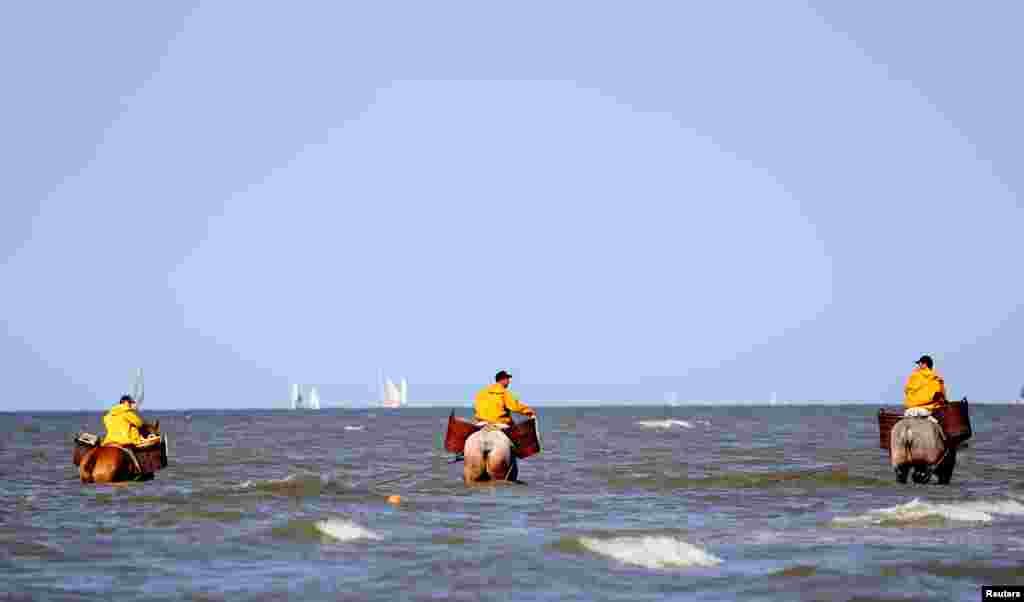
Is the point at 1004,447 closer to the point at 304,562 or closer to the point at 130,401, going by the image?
the point at 130,401

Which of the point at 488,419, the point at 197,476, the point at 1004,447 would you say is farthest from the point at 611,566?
the point at 1004,447

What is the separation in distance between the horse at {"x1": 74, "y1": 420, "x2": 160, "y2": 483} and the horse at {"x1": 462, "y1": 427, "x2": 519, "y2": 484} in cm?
769

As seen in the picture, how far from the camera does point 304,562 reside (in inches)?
698

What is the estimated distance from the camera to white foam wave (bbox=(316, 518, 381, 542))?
20.2m

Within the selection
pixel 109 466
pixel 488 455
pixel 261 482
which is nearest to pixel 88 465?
pixel 109 466

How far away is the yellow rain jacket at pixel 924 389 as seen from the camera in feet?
90.0

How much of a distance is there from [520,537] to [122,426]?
14.4 meters

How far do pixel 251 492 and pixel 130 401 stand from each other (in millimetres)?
3568

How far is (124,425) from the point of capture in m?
31.1
